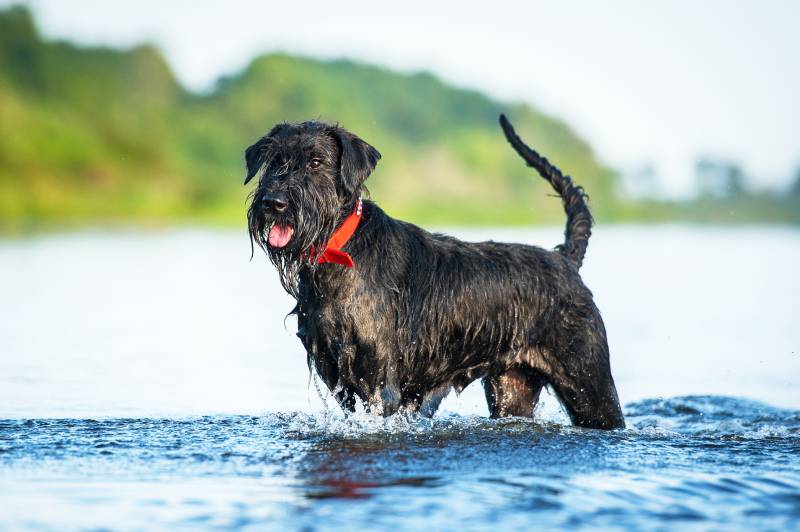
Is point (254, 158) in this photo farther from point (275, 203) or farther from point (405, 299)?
point (405, 299)

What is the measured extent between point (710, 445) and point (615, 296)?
1368cm

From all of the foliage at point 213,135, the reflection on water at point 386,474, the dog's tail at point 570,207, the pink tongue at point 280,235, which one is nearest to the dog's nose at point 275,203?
the pink tongue at point 280,235

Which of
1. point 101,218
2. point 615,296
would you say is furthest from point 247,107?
point 615,296

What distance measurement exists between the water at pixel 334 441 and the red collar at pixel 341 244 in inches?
50.4

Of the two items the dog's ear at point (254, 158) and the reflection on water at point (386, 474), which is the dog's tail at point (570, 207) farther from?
the dog's ear at point (254, 158)

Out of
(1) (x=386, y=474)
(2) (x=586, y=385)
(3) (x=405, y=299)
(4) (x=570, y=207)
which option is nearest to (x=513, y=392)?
(2) (x=586, y=385)

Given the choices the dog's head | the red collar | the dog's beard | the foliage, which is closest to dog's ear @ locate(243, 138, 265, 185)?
the dog's head

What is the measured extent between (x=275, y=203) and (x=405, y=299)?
50.3 inches

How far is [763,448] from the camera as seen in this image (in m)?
7.79

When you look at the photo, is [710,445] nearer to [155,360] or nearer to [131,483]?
[131,483]

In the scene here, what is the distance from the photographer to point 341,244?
24.3 ft

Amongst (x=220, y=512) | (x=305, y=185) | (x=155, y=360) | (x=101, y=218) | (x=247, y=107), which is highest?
(x=247, y=107)

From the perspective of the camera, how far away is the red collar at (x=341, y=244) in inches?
289

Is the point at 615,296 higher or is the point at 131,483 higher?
the point at 615,296
